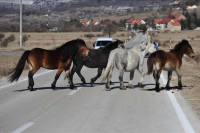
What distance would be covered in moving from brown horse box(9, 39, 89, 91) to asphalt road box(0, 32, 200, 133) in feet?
2.24

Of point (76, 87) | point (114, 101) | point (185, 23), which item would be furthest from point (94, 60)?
point (185, 23)

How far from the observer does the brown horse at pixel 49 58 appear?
16.0 metres

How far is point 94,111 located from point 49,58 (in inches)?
178

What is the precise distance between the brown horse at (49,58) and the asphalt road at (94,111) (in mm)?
681

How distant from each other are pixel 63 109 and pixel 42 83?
6.99m

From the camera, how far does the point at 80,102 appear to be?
1373 centimetres

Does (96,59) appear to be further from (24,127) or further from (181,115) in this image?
(24,127)

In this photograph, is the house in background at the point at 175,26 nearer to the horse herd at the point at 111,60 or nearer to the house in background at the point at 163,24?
the house in background at the point at 163,24

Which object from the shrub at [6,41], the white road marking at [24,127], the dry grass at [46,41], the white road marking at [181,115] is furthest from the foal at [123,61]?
the shrub at [6,41]

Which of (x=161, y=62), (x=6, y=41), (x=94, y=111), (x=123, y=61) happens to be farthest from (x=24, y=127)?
(x=6, y=41)

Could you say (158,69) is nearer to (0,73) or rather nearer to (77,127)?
(77,127)

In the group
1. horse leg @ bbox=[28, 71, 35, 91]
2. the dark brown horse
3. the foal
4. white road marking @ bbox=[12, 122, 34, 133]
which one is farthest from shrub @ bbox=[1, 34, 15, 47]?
white road marking @ bbox=[12, 122, 34, 133]

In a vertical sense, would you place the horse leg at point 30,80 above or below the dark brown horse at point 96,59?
below

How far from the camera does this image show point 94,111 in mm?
12141
